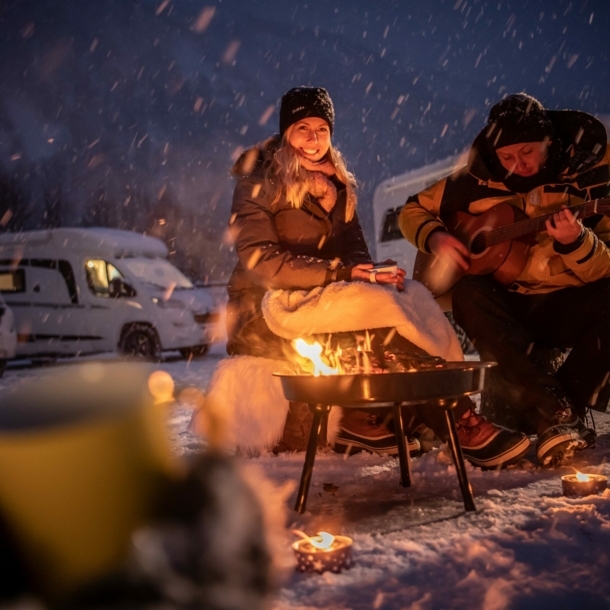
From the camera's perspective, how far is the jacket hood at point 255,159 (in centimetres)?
388

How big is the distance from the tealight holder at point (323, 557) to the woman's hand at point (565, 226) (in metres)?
2.31

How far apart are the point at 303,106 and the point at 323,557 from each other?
109 inches

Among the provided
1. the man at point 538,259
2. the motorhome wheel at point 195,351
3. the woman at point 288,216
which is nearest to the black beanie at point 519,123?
the man at point 538,259

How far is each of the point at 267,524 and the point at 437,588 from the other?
0.79 metres

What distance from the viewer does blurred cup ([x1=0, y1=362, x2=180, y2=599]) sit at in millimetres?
1308

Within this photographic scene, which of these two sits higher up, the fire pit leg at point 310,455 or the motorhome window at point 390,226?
the motorhome window at point 390,226

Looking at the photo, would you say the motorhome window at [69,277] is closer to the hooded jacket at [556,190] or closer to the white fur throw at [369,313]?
the hooded jacket at [556,190]

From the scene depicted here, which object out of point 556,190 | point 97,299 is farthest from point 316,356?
point 97,299

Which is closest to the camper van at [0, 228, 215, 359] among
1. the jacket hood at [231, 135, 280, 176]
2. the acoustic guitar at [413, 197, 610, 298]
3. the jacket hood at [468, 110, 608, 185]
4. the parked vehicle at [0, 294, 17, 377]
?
the parked vehicle at [0, 294, 17, 377]

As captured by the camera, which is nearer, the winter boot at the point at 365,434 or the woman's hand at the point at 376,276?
the woman's hand at the point at 376,276

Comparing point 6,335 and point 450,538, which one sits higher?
point 450,538

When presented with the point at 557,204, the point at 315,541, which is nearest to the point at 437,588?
the point at 315,541

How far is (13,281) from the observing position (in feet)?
39.2

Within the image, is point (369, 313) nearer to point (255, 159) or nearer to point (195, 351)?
point (255, 159)
